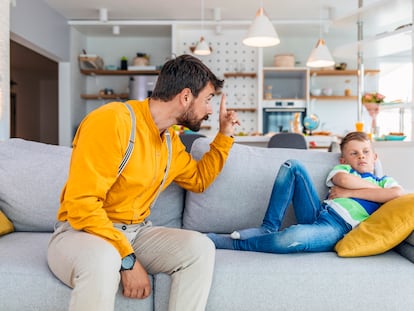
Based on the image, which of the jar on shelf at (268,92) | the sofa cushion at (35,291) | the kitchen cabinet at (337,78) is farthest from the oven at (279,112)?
the sofa cushion at (35,291)

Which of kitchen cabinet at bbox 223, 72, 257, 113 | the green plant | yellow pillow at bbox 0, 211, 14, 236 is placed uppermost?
kitchen cabinet at bbox 223, 72, 257, 113

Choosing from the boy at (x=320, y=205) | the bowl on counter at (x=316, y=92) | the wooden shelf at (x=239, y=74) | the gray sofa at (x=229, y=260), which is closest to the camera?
the gray sofa at (x=229, y=260)

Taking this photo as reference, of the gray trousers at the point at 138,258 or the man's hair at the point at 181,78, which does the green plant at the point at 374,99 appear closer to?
the man's hair at the point at 181,78

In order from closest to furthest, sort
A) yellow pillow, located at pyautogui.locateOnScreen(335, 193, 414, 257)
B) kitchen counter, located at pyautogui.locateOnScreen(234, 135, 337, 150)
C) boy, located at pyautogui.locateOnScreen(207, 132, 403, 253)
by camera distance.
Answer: yellow pillow, located at pyautogui.locateOnScreen(335, 193, 414, 257), boy, located at pyautogui.locateOnScreen(207, 132, 403, 253), kitchen counter, located at pyautogui.locateOnScreen(234, 135, 337, 150)

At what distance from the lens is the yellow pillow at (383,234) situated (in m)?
1.65

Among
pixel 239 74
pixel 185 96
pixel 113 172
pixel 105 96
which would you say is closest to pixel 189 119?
pixel 185 96

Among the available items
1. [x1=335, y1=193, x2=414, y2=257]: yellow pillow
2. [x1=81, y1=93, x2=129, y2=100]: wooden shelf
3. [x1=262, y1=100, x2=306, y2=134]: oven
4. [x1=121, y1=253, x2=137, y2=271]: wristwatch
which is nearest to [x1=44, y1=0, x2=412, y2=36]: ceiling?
[x1=81, y1=93, x2=129, y2=100]: wooden shelf

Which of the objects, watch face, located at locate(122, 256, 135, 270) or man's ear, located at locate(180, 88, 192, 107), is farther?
man's ear, located at locate(180, 88, 192, 107)

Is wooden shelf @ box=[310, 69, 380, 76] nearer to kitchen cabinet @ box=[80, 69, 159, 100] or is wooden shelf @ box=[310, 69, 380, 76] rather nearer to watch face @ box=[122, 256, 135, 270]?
kitchen cabinet @ box=[80, 69, 159, 100]

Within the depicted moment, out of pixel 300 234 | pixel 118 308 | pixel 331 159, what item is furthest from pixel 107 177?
pixel 331 159

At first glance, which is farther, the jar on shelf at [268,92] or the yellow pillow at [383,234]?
the jar on shelf at [268,92]

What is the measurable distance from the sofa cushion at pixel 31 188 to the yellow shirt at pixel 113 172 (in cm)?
57

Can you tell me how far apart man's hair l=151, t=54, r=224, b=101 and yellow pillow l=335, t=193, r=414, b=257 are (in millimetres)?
770

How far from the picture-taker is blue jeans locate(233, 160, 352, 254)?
174 centimetres
